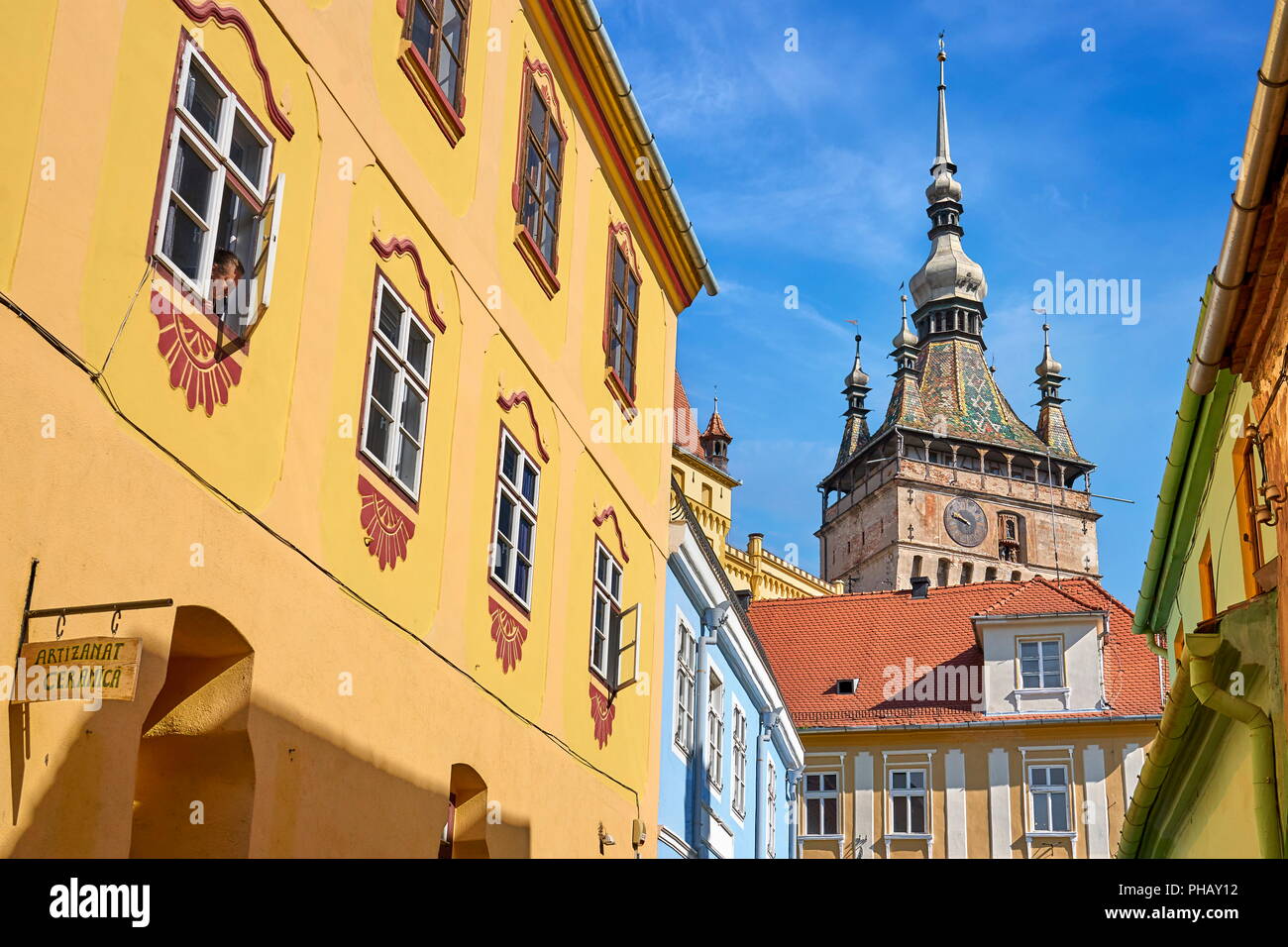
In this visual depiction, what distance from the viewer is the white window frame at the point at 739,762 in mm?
22047

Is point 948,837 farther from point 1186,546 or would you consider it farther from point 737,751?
point 1186,546

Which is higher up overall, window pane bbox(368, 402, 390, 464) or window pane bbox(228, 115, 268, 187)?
window pane bbox(228, 115, 268, 187)

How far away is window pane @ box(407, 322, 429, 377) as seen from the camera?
410 inches

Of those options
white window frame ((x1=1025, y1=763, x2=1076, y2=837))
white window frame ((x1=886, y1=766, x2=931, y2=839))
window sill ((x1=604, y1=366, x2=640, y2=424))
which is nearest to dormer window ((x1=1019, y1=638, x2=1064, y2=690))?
white window frame ((x1=1025, y1=763, x2=1076, y2=837))

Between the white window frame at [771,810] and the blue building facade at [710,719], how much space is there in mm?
20

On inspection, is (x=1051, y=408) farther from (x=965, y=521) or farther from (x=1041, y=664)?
(x=1041, y=664)

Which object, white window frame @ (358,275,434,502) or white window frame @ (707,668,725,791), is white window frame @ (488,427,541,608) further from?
white window frame @ (707,668,725,791)

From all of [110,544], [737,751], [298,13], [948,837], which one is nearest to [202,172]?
[298,13]

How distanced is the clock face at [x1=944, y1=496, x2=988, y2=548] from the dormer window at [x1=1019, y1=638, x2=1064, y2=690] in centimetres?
6906

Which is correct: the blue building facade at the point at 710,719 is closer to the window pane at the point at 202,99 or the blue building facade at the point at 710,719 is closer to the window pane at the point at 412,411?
the window pane at the point at 412,411

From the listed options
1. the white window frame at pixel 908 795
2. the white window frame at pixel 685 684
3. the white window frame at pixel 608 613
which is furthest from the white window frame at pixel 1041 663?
the white window frame at pixel 608 613

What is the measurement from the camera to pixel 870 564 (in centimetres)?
10400

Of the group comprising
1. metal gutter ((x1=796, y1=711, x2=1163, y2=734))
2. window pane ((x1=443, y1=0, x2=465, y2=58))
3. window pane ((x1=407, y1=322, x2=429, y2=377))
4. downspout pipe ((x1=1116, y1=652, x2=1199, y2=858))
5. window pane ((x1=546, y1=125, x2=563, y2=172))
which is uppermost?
window pane ((x1=546, y1=125, x2=563, y2=172))
